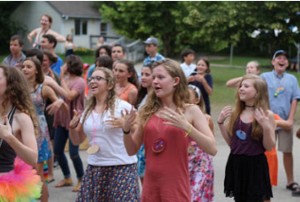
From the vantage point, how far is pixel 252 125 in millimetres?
5457

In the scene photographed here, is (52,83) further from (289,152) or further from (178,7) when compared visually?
(178,7)

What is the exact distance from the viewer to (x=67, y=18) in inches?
2046

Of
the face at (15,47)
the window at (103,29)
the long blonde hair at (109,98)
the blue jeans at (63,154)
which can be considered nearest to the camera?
the long blonde hair at (109,98)

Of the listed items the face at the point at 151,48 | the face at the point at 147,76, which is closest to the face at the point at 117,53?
the face at the point at 151,48

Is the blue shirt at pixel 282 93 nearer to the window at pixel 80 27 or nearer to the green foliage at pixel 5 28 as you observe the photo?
the green foliage at pixel 5 28

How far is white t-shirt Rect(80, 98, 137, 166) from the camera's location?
4.88 m

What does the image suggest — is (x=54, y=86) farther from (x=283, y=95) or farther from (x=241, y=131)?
(x=283, y=95)

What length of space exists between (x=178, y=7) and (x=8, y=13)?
20350mm

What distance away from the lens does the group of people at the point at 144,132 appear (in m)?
3.96

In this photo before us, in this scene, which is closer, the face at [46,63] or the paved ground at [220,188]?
the paved ground at [220,188]

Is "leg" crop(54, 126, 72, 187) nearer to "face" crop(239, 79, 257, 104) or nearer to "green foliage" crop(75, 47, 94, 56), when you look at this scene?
"face" crop(239, 79, 257, 104)

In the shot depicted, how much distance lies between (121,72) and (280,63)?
7.67 ft

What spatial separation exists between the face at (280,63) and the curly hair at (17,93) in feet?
14.2

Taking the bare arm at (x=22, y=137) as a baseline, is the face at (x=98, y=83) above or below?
above
